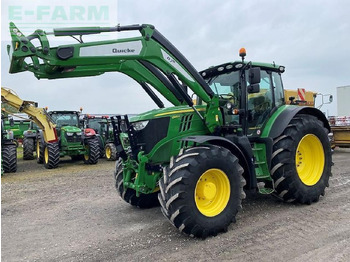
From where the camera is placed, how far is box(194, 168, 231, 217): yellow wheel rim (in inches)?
161

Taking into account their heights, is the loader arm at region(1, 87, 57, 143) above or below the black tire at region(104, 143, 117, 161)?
above

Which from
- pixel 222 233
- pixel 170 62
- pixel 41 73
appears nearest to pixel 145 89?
pixel 170 62

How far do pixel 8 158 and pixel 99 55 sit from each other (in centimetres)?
829

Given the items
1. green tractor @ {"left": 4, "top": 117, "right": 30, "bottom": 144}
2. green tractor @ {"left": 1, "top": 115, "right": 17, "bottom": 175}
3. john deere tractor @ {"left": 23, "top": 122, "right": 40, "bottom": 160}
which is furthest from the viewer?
green tractor @ {"left": 4, "top": 117, "right": 30, "bottom": 144}

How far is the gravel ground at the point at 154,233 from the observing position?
350 centimetres

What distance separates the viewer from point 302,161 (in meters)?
5.55

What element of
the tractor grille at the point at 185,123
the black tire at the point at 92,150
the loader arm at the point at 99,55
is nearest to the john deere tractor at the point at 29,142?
the black tire at the point at 92,150

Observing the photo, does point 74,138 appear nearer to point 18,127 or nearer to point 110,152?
point 110,152

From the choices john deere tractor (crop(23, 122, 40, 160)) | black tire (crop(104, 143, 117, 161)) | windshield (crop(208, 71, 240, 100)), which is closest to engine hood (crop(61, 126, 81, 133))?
black tire (crop(104, 143, 117, 161))

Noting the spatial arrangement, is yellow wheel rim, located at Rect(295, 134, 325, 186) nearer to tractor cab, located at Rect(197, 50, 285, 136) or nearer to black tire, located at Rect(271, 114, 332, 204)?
black tire, located at Rect(271, 114, 332, 204)

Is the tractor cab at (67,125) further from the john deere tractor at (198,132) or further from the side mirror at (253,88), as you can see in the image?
the side mirror at (253,88)

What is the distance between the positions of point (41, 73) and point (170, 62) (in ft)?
5.91

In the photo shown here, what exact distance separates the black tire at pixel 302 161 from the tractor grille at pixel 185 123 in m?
1.52

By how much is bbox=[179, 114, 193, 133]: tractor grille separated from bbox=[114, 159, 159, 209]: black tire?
1356 mm
